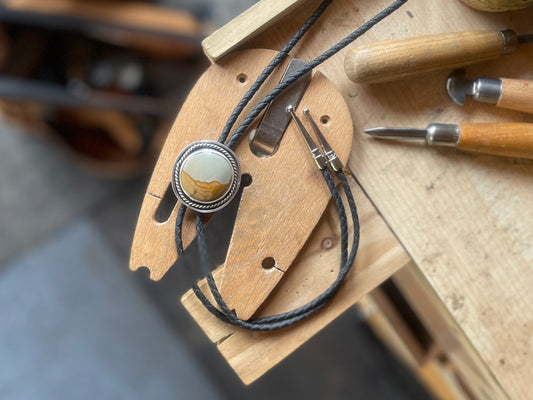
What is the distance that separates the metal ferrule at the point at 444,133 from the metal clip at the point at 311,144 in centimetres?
10

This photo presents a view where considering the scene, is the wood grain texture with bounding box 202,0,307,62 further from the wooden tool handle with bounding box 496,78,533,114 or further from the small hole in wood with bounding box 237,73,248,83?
the wooden tool handle with bounding box 496,78,533,114

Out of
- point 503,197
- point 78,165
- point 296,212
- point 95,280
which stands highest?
point 78,165

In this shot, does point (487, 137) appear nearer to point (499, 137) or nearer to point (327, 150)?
point (499, 137)

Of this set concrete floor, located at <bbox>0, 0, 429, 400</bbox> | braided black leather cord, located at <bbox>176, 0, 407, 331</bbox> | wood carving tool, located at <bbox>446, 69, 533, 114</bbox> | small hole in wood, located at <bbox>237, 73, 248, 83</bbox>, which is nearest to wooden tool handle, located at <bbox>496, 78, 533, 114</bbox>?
wood carving tool, located at <bbox>446, 69, 533, 114</bbox>

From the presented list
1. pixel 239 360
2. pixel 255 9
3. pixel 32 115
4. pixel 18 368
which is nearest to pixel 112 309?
pixel 18 368

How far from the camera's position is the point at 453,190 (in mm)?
489

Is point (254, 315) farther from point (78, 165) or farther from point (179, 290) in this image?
point (78, 165)

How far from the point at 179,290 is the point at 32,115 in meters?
0.45

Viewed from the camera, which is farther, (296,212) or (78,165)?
(78,165)

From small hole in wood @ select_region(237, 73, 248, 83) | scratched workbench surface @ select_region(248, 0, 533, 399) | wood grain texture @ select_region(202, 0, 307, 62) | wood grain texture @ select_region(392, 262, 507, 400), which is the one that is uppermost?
wood grain texture @ select_region(202, 0, 307, 62)

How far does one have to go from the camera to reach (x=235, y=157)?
46 centimetres

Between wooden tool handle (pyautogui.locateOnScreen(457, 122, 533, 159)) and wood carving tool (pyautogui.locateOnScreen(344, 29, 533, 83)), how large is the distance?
0.06 metres

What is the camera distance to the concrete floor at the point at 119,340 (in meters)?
1.09

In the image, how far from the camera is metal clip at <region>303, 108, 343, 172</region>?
462 millimetres
